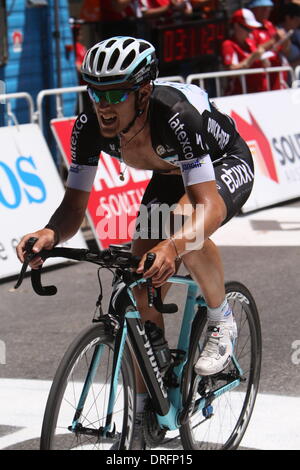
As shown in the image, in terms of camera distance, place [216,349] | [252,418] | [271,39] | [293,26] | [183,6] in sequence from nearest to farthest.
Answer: [216,349] → [252,418] → [271,39] → [183,6] → [293,26]

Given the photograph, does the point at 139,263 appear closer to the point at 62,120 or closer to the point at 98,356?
the point at 98,356

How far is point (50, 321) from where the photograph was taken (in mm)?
8297

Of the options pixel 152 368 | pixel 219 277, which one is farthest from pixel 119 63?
pixel 152 368

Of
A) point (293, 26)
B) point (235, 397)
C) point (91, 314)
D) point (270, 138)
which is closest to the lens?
point (235, 397)

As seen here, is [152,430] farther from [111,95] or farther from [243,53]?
[243,53]

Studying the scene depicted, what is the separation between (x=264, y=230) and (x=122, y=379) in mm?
7421

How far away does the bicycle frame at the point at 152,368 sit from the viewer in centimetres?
438

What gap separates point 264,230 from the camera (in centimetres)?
1180

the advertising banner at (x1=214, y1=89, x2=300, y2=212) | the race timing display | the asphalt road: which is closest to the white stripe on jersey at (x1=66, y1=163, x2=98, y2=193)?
the asphalt road

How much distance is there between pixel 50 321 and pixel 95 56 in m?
4.05

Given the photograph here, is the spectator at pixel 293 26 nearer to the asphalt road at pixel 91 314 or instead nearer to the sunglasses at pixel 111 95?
the asphalt road at pixel 91 314

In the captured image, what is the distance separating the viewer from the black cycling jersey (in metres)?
4.64

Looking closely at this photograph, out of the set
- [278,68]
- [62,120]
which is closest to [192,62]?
[278,68]

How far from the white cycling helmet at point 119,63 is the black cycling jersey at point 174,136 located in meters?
0.18
